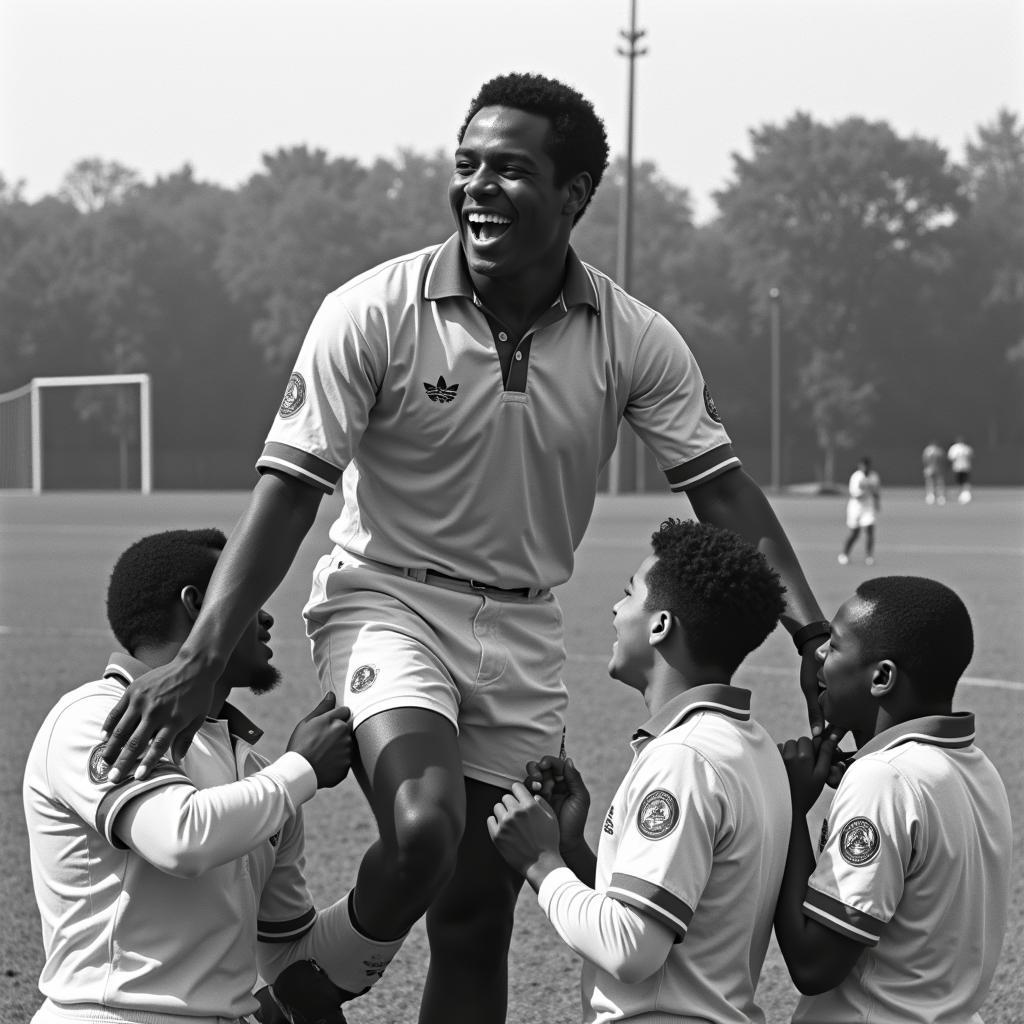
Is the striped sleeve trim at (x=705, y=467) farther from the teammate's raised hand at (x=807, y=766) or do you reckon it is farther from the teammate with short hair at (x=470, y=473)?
the teammate's raised hand at (x=807, y=766)

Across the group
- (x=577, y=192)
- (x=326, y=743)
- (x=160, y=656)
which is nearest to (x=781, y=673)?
(x=577, y=192)

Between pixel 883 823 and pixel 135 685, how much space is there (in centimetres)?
145

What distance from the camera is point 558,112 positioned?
3.88m

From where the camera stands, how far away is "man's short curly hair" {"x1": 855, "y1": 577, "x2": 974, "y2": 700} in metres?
3.31

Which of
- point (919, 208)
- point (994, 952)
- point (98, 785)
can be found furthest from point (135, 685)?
point (919, 208)

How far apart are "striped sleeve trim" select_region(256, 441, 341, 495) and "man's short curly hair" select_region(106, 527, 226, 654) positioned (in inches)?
8.0

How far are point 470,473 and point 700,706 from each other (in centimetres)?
89

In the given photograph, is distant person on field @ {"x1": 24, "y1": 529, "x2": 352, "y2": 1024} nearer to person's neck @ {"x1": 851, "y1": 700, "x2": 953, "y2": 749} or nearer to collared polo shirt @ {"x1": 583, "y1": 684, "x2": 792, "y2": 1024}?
collared polo shirt @ {"x1": 583, "y1": 684, "x2": 792, "y2": 1024}

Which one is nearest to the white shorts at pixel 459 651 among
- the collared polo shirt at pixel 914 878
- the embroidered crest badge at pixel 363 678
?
the embroidered crest badge at pixel 363 678

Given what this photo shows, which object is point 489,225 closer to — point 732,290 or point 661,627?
point 661,627

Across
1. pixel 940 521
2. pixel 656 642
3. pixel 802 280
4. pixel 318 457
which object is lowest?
pixel 940 521

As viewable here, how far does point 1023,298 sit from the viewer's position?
74.8m

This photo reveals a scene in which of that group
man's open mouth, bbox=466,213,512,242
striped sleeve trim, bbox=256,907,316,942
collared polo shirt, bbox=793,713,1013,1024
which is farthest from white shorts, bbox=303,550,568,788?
collared polo shirt, bbox=793,713,1013,1024

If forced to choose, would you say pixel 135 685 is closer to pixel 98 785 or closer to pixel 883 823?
pixel 98 785
